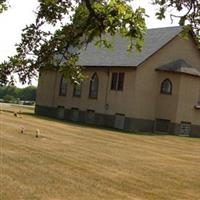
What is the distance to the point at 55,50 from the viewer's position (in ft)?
28.0

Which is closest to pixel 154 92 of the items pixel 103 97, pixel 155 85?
pixel 155 85

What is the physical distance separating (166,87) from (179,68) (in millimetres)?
2344

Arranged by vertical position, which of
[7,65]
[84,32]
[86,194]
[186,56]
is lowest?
[86,194]

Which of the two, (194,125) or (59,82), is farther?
(59,82)

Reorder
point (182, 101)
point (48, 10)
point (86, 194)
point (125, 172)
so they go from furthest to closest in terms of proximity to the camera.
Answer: point (182, 101) < point (125, 172) < point (86, 194) < point (48, 10)

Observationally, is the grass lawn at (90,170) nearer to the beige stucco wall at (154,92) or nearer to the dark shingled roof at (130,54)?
the beige stucco wall at (154,92)

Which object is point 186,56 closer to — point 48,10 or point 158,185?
point 158,185

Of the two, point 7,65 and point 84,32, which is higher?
point 84,32

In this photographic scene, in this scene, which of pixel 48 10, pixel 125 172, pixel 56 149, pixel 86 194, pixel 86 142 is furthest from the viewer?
pixel 86 142

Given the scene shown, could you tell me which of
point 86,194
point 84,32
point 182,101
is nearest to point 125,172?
point 86,194

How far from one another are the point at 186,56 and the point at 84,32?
155 ft

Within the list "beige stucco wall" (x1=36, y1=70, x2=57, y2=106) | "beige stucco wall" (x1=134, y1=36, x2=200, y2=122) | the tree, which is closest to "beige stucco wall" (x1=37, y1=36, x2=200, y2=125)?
"beige stucco wall" (x1=134, y1=36, x2=200, y2=122)

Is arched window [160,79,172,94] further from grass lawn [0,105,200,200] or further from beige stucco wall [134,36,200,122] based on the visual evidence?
grass lawn [0,105,200,200]

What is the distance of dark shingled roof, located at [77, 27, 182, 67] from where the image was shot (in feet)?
170
